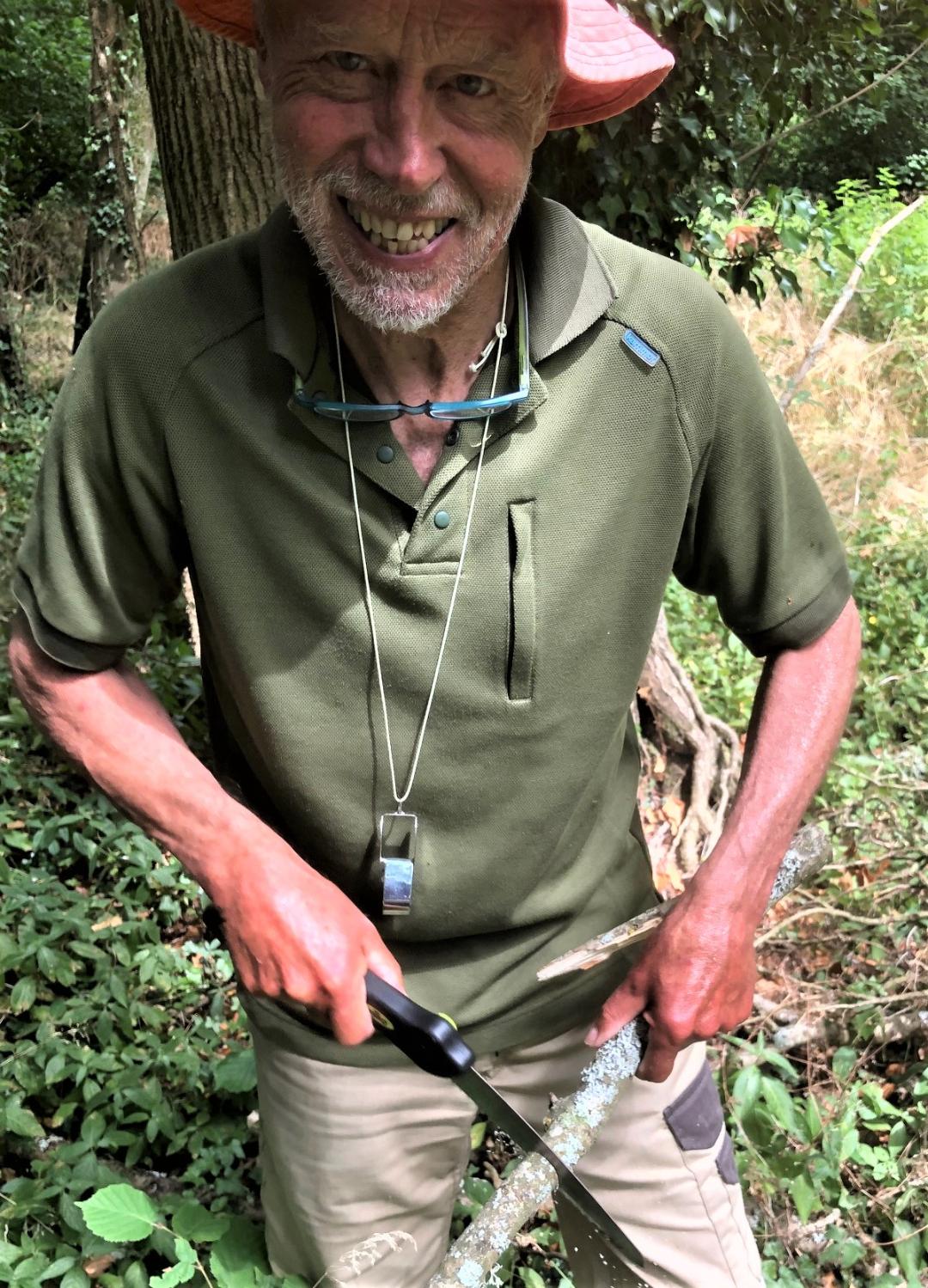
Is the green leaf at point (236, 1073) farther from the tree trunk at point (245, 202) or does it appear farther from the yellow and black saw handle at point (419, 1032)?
the tree trunk at point (245, 202)

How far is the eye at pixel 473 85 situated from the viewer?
1405 millimetres

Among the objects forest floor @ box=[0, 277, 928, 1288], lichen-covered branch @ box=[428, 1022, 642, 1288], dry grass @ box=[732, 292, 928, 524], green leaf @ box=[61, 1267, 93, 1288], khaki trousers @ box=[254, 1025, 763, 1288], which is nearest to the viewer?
lichen-covered branch @ box=[428, 1022, 642, 1288]

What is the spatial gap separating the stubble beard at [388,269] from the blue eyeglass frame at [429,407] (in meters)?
0.12

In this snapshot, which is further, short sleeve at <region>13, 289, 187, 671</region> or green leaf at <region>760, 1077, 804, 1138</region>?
green leaf at <region>760, 1077, 804, 1138</region>

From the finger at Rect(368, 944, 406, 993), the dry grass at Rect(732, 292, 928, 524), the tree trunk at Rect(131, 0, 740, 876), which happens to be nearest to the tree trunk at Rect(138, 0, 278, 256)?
the tree trunk at Rect(131, 0, 740, 876)

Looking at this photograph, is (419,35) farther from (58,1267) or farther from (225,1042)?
(225,1042)

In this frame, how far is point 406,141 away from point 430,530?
1.75 feet

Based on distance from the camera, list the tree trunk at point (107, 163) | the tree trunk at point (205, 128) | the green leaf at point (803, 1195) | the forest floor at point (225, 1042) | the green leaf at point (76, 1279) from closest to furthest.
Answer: the green leaf at point (76, 1279), the green leaf at point (803, 1195), the forest floor at point (225, 1042), the tree trunk at point (205, 128), the tree trunk at point (107, 163)

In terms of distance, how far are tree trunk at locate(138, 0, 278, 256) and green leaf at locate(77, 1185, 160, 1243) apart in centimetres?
284

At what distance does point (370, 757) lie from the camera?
1.68 metres

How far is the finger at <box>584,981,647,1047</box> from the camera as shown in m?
1.69

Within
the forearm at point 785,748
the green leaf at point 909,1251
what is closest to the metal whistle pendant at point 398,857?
the forearm at point 785,748

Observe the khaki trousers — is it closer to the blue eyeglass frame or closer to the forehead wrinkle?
the blue eyeglass frame

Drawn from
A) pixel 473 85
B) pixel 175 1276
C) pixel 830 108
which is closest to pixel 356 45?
pixel 473 85
